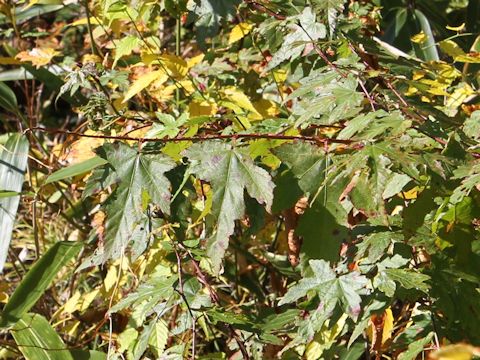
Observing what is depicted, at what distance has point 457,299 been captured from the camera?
135 centimetres

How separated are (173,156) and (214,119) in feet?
0.52

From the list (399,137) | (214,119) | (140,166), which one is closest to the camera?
(399,137)

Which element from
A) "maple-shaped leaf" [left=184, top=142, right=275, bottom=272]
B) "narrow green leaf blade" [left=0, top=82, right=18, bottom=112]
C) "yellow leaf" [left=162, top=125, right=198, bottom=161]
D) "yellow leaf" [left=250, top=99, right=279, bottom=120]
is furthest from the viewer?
"narrow green leaf blade" [left=0, top=82, right=18, bottom=112]

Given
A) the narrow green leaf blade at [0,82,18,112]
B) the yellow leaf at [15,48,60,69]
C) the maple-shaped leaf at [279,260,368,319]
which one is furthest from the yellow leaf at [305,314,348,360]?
the narrow green leaf blade at [0,82,18,112]

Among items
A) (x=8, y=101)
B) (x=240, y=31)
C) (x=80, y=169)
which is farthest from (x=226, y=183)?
(x=8, y=101)

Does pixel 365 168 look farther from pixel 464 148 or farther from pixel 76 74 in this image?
pixel 76 74

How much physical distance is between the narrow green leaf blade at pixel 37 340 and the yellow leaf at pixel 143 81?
56 centimetres

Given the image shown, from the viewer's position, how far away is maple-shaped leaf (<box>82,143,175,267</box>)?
1309 mm

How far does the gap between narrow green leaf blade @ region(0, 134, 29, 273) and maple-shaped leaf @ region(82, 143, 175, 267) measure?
785mm

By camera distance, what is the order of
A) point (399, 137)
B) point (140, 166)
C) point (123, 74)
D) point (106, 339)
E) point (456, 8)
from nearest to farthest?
point (399, 137) → point (140, 166) → point (123, 74) → point (106, 339) → point (456, 8)

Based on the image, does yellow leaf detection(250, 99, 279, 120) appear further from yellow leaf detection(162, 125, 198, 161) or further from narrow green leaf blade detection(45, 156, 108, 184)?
yellow leaf detection(162, 125, 198, 161)

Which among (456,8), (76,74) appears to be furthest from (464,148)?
(456,8)

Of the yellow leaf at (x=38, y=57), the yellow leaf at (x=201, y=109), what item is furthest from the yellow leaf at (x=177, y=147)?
the yellow leaf at (x=38, y=57)

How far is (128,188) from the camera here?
4.35 feet
